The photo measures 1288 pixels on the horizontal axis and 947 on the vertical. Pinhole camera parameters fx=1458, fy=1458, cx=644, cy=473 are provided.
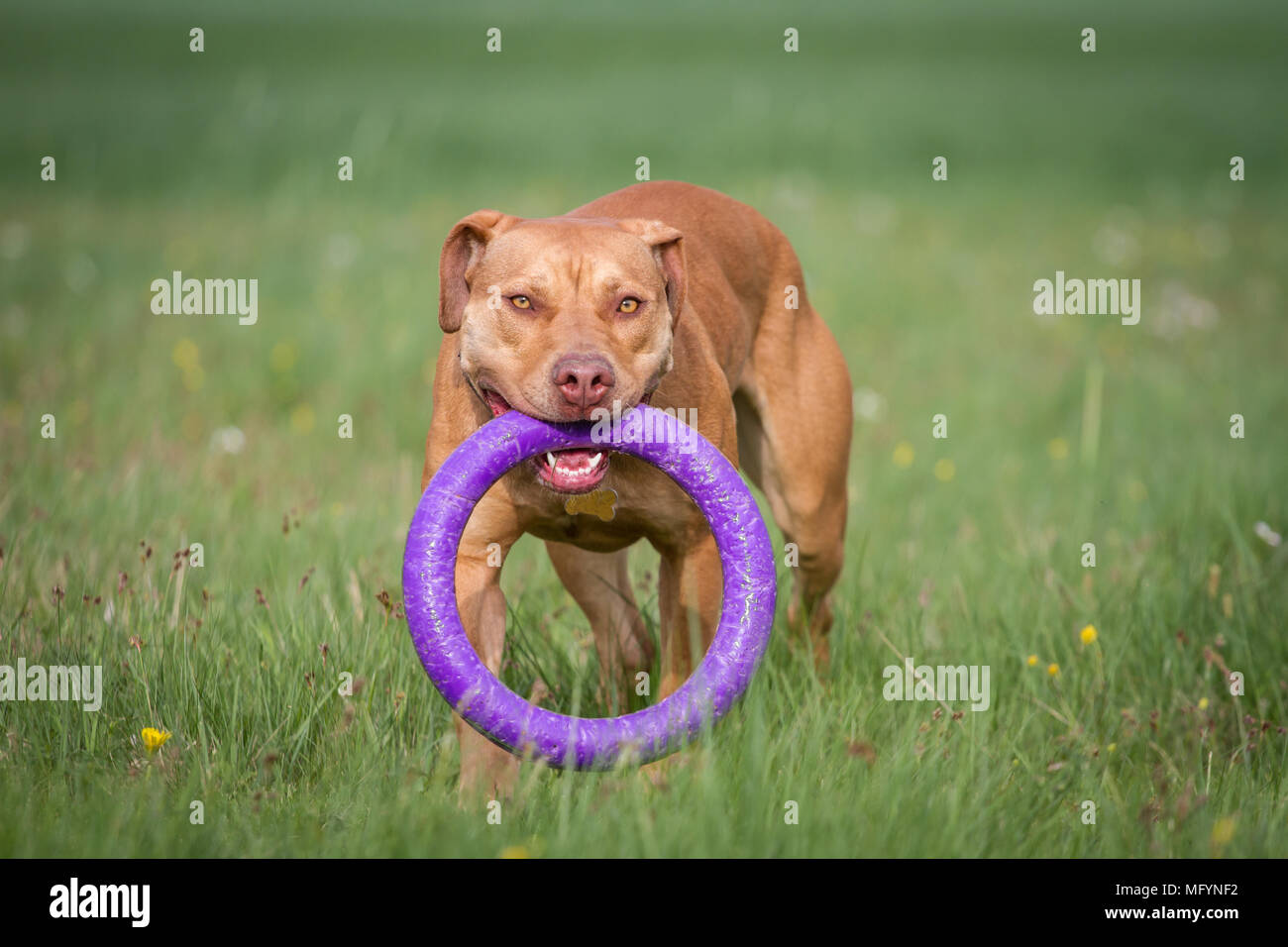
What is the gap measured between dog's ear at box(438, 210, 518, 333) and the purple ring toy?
45 cm

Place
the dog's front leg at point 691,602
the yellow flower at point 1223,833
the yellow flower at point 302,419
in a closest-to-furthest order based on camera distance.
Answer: the yellow flower at point 1223,833, the dog's front leg at point 691,602, the yellow flower at point 302,419

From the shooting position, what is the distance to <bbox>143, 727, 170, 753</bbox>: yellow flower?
3838 mm

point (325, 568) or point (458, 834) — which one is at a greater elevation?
point (325, 568)

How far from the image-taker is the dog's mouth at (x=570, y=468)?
3945mm

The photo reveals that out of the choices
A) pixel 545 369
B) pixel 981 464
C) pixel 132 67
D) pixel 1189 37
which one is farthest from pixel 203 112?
pixel 1189 37

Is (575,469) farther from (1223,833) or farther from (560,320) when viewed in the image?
(1223,833)

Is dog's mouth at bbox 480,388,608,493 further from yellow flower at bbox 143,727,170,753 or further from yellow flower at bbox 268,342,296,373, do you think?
yellow flower at bbox 268,342,296,373

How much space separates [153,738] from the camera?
12.6 feet

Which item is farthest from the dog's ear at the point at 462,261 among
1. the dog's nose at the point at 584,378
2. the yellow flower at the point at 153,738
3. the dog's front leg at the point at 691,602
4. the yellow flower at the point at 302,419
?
the yellow flower at the point at 302,419

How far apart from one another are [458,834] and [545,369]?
1.18 metres

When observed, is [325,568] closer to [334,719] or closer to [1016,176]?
[334,719]

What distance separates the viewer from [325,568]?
17.7 ft

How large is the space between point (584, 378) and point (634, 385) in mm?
198

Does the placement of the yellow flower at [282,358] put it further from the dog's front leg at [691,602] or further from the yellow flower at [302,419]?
the dog's front leg at [691,602]
